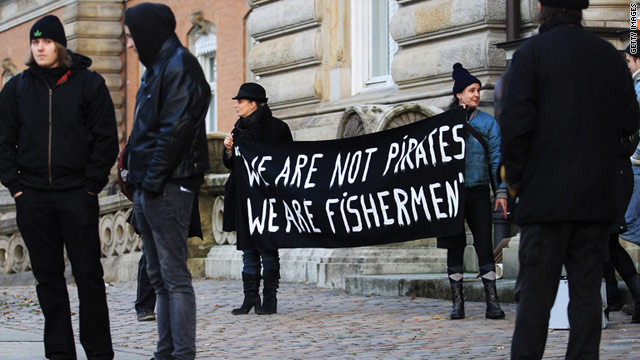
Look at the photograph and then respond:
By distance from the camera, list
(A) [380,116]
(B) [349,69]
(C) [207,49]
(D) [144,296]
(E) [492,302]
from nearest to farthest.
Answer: (E) [492,302], (D) [144,296], (A) [380,116], (B) [349,69], (C) [207,49]

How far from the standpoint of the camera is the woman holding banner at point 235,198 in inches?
407

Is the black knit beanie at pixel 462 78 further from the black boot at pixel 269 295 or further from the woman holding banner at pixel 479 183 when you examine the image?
the black boot at pixel 269 295

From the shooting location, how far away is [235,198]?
424 inches

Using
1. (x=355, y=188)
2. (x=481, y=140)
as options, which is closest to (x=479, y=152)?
(x=481, y=140)

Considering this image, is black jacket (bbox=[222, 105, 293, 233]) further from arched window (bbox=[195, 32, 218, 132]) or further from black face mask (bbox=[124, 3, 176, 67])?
Answer: arched window (bbox=[195, 32, 218, 132])

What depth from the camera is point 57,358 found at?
675 centimetres

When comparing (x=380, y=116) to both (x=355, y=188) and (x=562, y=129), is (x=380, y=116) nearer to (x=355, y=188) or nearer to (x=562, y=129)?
(x=355, y=188)

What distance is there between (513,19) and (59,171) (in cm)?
706

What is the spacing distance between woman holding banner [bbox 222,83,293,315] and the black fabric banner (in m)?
0.09

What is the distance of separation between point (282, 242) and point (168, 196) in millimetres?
4325

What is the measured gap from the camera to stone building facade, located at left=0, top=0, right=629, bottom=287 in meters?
12.6

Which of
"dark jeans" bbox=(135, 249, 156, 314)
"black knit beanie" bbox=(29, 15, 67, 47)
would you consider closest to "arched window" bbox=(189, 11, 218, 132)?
"dark jeans" bbox=(135, 249, 156, 314)

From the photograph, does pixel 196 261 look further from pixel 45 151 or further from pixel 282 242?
pixel 45 151

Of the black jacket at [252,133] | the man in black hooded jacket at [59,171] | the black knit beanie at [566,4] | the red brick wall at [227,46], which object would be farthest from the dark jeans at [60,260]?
the red brick wall at [227,46]
